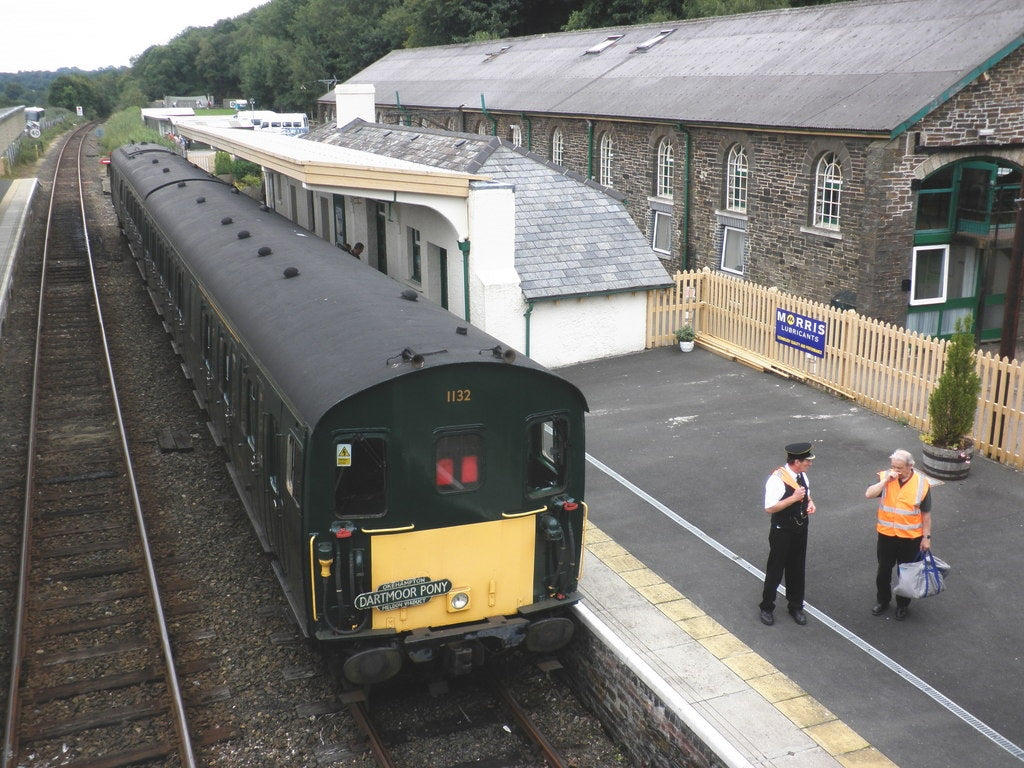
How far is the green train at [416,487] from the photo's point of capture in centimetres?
711

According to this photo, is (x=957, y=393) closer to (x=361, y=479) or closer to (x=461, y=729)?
(x=461, y=729)

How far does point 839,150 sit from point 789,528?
11.5 meters

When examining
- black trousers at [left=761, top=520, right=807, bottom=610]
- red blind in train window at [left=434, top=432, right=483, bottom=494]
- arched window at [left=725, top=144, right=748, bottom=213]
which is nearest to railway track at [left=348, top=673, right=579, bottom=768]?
red blind in train window at [left=434, top=432, right=483, bottom=494]

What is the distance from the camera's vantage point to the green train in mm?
7109

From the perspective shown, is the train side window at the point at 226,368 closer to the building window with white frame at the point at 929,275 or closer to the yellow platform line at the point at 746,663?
the yellow platform line at the point at 746,663

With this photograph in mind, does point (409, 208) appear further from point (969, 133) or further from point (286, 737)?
point (286, 737)

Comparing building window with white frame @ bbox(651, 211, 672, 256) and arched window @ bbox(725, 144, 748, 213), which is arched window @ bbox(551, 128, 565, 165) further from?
arched window @ bbox(725, 144, 748, 213)

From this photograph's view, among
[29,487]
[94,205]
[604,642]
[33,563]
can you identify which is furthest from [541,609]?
[94,205]

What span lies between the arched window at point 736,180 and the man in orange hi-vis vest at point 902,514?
13690 millimetres

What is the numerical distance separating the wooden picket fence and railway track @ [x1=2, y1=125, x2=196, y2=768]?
9236 millimetres

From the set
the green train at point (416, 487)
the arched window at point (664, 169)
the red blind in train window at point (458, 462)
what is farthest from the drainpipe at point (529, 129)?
the red blind in train window at point (458, 462)

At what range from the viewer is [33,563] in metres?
10.4

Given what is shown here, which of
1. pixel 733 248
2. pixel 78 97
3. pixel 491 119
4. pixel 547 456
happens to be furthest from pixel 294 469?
pixel 78 97

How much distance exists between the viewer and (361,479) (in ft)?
23.5
